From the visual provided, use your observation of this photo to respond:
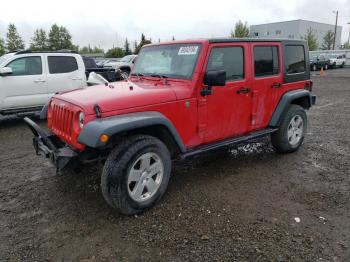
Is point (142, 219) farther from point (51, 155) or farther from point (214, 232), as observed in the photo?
point (51, 155)

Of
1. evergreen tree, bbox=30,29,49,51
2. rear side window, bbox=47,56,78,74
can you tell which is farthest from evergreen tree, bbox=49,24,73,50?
rear side window, bbox=47,56,78,74

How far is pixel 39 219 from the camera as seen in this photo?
11.6ft

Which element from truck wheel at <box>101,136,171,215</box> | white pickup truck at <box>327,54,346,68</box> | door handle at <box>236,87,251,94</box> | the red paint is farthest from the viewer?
white pickup truck at <box>327,54,346,68</box>

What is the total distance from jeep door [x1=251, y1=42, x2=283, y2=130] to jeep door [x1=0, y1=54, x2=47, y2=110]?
5.79 meters

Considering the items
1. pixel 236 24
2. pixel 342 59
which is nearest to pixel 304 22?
pixel 236 24

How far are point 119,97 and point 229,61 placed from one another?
1.71 meters

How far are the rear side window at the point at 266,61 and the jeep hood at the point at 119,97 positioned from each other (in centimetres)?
158

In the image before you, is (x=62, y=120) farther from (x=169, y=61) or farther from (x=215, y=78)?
(x=215, y=78)

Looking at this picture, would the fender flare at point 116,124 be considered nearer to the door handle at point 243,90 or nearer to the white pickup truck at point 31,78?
→ the door handle at point 243,90

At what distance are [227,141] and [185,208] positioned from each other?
124cm

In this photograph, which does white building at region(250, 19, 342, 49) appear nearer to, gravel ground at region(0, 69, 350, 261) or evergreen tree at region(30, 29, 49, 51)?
evergreen tree at region(30, 29, 49, 51)

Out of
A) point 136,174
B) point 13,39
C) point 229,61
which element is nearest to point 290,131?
point 229,61

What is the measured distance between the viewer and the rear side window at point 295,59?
529 cm

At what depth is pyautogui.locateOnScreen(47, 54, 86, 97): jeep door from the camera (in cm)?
848
